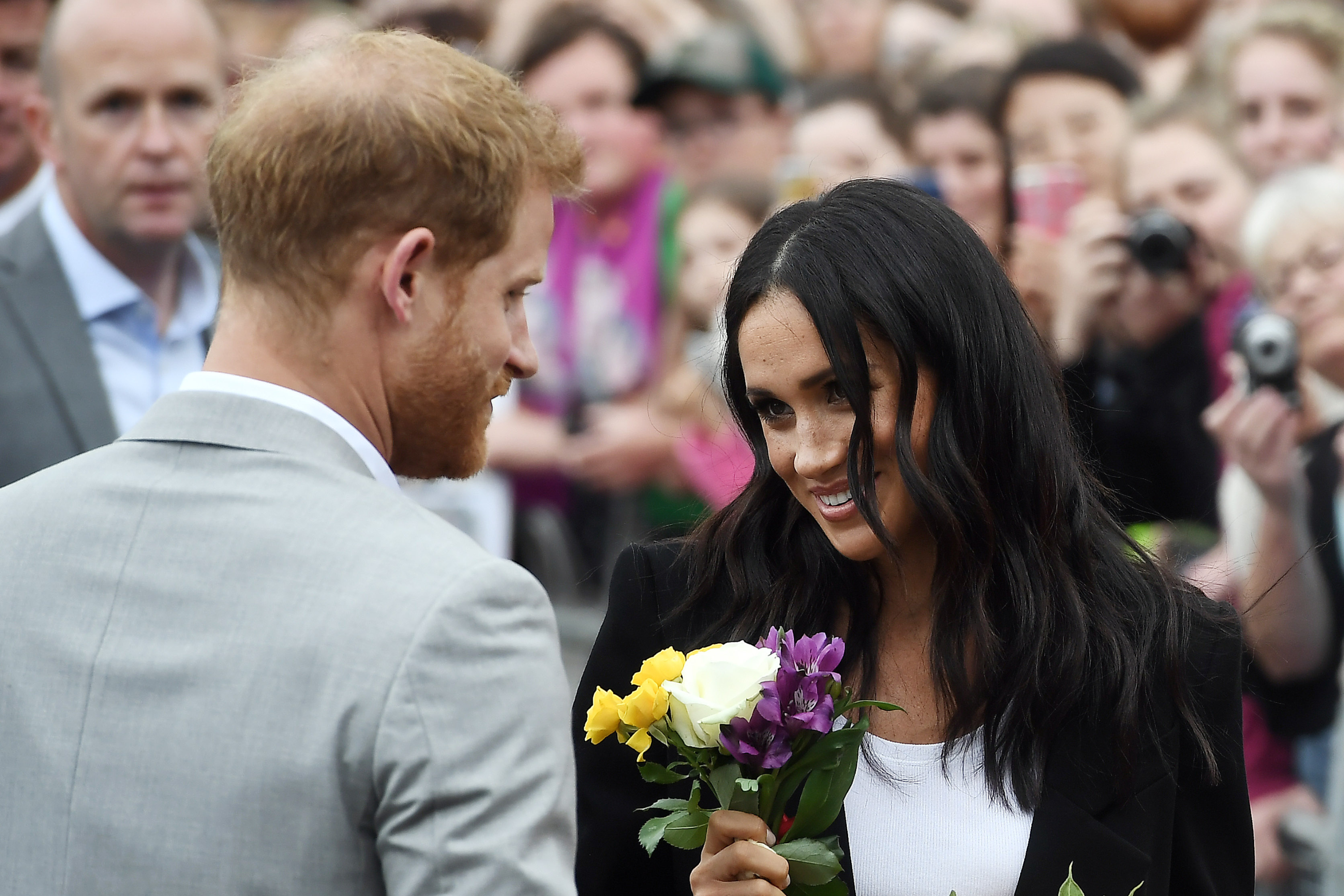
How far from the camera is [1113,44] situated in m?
5.79

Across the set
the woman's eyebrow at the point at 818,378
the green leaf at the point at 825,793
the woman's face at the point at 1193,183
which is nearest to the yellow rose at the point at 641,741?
the green leaf at the point at 825,793

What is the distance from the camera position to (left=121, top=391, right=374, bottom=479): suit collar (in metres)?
1.63

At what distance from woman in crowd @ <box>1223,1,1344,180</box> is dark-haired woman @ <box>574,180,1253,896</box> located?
102 inches

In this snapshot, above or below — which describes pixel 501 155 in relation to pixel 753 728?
above

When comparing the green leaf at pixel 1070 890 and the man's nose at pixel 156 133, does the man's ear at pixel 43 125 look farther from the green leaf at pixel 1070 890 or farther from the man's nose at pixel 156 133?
the green leaf at pixel 1070 890

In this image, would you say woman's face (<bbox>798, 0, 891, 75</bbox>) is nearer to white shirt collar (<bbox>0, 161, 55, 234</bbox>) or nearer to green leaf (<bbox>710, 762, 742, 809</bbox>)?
white shirt collar (<bbox>0, 161, 55, 234</bbox>)

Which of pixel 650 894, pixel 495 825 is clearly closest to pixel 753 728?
pixel 495 825

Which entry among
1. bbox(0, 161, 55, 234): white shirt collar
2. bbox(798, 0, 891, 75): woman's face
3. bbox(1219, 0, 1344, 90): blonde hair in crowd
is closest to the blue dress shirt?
bbox(0, 161, 55, 234): white shirt collar

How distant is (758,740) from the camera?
6.26 ft

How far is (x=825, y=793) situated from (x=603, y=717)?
0.30 m

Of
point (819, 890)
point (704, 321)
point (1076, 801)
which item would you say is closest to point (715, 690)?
point (819, 890)

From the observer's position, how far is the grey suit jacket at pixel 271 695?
4.80ft

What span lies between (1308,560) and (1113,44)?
2.78 meters

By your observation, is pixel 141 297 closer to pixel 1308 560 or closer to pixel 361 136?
pixel 361 136
